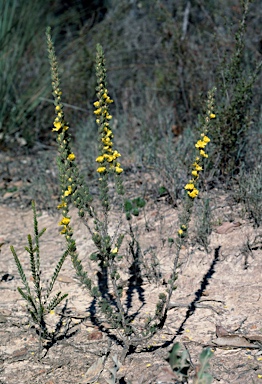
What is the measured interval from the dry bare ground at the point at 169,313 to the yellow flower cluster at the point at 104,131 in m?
0.94

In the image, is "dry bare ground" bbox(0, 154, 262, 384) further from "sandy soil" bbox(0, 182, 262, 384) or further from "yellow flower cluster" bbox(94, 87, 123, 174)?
"yellow flower cluster" bbox(94, 87, 123, 174)

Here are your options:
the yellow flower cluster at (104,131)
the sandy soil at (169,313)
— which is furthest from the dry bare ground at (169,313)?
the yellow flower cluster at (104,131)

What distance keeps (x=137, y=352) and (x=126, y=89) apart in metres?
4.37

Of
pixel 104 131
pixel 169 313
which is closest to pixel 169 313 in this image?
pixel 169 313

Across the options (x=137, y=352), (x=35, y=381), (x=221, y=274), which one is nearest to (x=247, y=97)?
(x=221, y=274)

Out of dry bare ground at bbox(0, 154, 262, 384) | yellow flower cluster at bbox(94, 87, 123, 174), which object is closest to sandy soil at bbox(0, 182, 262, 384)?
dry bare ground at bbox(0, 154, 262, 384)

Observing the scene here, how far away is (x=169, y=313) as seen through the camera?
2.99 m

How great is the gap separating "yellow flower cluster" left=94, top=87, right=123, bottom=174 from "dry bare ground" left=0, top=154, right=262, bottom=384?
3.10 ft

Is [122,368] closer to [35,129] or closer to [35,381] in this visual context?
[35,381]

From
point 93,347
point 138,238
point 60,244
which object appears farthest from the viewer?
point 60,244

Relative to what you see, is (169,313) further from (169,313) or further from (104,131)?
(104,131)

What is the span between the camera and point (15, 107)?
5.99 meters

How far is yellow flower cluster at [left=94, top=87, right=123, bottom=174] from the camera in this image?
2383 millimetres

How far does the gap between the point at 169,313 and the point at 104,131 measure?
3.85 feet
